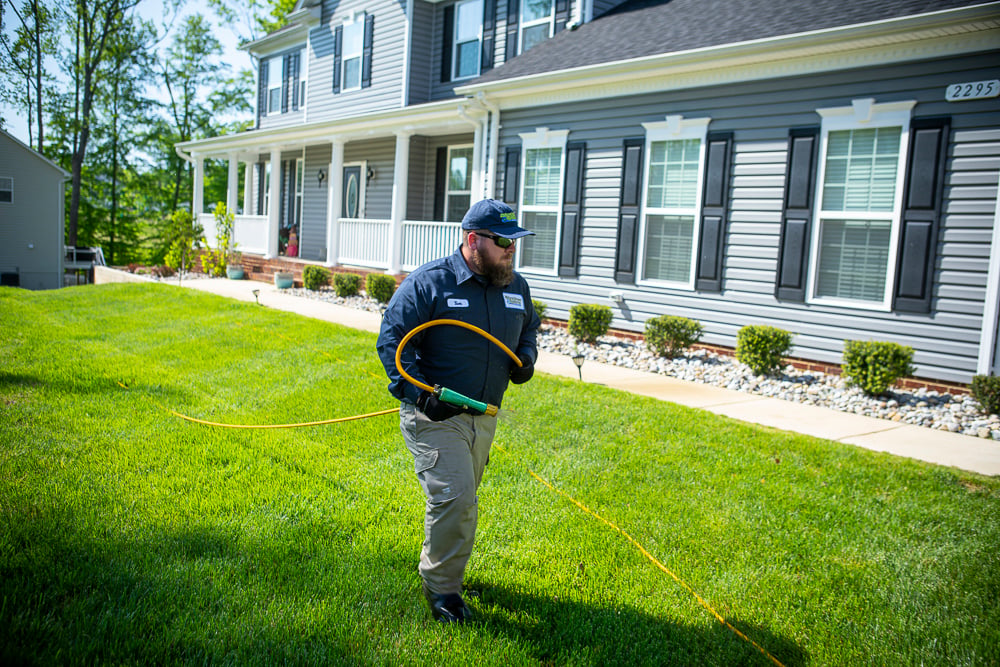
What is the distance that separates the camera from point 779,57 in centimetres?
891

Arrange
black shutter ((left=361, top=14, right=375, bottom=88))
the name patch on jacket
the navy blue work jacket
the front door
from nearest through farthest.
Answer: the navy blue work jacket, the name patch on jacket, black shutter ((left=361, top=14, right=375, bottom=88)), the front door

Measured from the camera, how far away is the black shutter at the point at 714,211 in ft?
31.7

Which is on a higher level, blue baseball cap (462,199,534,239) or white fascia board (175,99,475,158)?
white fascia board (175,99,475,158)

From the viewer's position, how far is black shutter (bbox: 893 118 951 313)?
783cm

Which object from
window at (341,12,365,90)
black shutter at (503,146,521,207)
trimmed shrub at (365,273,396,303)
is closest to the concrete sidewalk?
black shutter at (503,146,521,207)

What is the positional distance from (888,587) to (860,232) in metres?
5.69

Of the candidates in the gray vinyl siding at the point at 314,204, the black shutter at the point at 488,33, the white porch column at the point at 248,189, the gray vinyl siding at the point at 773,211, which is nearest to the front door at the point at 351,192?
the gray vinyl siding at the point at 314,204

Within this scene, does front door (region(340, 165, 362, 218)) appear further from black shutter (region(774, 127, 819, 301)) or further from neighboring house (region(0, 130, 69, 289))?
black shutter (region(774, 127, 819, 301))

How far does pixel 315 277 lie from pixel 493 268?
13.3 m

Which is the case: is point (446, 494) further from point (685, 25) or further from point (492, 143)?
point (492, 143)

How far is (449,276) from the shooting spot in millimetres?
3375

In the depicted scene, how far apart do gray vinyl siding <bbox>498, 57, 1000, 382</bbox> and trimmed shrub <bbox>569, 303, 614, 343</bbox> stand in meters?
0.60

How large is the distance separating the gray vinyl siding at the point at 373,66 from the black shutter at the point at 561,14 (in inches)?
169

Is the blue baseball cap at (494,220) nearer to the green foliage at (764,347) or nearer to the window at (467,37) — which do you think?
the green foliage at (764,347)
